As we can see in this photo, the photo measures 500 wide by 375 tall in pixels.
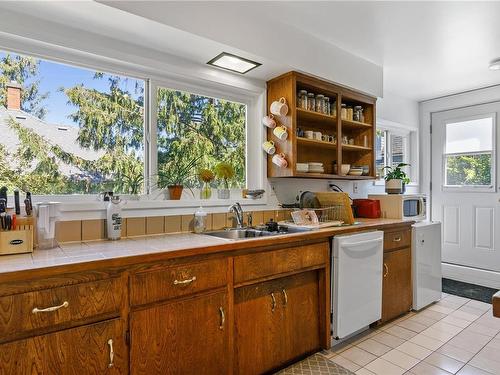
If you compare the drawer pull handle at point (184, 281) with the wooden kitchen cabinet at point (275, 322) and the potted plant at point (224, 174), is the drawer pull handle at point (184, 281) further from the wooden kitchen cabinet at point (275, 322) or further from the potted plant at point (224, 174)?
the potted plant at point (224, 174)

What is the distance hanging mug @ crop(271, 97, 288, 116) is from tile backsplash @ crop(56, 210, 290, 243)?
83 cm

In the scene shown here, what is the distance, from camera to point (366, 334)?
247cm

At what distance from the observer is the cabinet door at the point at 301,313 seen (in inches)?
77.5

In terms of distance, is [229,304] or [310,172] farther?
[310,172]

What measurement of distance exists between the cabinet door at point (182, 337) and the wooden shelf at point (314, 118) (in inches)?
64.4

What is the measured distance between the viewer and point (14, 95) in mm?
1714

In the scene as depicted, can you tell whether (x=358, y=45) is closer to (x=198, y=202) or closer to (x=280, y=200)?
(x=280, y=200)

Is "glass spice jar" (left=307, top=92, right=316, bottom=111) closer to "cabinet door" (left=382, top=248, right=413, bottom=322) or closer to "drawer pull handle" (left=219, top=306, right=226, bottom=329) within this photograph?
"cabinet door" (left=382, top=248, right=413, bottom=322)

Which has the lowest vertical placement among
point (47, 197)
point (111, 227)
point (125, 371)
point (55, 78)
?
point (125, 371)

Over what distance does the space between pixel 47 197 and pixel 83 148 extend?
0.37 m

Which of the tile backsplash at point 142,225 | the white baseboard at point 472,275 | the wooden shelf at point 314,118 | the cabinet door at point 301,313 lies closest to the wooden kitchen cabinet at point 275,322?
the cabinet door at point 301,313

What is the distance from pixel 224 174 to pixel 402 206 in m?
1.81

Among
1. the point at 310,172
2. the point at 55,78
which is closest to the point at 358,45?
the point at 310,172

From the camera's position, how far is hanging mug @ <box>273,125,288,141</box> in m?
2.44
